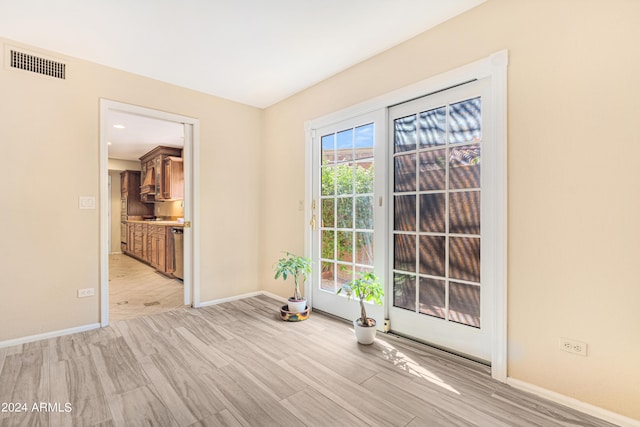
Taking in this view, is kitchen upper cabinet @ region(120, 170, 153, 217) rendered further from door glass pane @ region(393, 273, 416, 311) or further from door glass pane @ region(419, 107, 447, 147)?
door glass pane @ region(419, 107, 447, 147)

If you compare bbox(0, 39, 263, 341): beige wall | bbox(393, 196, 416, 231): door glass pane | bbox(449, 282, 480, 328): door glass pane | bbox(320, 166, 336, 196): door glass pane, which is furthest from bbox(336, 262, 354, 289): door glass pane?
bbox(0, 39, 263, 341): beige wall

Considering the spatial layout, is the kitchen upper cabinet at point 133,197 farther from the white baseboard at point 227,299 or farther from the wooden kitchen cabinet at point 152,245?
the white baseboard at point 227,299

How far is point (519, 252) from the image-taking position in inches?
75.7

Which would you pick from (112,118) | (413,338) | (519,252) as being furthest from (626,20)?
(112,118)

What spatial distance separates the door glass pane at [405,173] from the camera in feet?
8.35

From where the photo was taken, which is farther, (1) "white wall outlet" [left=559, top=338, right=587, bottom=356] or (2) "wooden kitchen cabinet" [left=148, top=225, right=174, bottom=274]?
(2) "wooden kitchen cabinet" [left=148, top=225, right=174, bottom=274]

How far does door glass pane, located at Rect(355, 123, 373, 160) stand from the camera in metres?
2.85

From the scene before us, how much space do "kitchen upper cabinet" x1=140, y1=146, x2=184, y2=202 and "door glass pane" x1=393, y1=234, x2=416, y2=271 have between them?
4836 millimetres

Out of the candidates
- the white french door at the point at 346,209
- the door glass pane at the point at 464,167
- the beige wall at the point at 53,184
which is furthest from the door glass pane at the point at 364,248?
the beige wall at the point at 53,184

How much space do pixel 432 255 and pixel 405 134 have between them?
1.07 meters

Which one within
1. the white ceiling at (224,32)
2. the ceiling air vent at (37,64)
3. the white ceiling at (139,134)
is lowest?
the ceiling air vent at (37,64)

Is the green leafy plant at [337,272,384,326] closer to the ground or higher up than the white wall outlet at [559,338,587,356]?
higher up

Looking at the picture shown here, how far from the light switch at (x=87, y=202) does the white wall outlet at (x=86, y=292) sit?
79 cm

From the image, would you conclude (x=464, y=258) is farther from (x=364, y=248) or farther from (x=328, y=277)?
(x=328, y=277)
